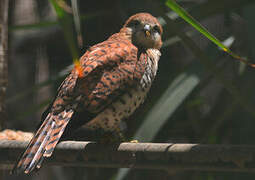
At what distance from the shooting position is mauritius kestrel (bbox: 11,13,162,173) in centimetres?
159

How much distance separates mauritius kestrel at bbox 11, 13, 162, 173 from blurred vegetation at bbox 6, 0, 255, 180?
154 mm

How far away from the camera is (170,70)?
340cm

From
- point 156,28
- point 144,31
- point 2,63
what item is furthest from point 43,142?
point 156,28

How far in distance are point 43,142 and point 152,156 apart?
1.39 ft

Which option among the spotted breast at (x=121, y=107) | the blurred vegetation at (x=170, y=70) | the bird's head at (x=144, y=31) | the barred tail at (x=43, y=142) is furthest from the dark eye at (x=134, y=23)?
the barred tail at (x=43, y=142)

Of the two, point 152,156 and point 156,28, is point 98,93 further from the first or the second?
point 156,28

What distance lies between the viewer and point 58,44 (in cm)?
442

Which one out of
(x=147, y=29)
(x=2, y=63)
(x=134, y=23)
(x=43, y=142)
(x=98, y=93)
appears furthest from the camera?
(x=134, y=23)

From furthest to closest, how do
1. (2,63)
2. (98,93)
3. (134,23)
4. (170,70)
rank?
(170,70)
(134,23)
(2,63)
(98,93)

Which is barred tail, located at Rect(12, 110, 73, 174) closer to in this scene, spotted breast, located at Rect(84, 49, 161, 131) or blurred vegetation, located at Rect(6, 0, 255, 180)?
spotted breast, located at Rect(84, 49, 161, 131)

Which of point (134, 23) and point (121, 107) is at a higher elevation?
point (134, 23)

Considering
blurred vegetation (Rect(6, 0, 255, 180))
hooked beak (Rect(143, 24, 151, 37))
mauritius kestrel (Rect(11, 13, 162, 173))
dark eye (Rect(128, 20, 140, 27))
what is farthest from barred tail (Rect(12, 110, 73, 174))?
dark eye (Rect(128, 20, 140, 27))

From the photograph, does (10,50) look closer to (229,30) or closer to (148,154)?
(229,30)

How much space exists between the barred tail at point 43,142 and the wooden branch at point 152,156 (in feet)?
0.16
